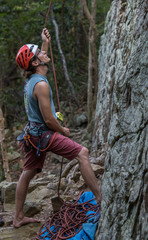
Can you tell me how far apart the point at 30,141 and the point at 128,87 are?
5.04 ft

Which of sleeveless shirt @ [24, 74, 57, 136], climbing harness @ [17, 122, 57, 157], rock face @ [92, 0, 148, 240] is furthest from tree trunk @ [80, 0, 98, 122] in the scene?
rock face @ [92, 0, 148, 240]

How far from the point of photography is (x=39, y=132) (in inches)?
141

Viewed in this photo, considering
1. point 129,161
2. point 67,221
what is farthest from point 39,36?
point 129,161

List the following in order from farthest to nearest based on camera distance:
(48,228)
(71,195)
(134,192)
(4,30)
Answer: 1. (4,30)
2. (71,195)
3. (48,228)
4. (134,192)

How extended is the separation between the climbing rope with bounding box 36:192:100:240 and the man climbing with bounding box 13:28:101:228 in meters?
0.26

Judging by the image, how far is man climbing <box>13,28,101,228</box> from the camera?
348cm

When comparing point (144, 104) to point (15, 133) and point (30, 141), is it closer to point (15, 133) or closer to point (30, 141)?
point (30, 141)

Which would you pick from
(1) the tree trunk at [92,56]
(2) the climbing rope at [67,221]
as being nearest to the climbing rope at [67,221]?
(2) the climbing rope at [67,221]

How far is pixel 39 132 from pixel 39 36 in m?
8.70

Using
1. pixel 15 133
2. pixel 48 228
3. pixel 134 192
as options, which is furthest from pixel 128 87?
pixel 15 133

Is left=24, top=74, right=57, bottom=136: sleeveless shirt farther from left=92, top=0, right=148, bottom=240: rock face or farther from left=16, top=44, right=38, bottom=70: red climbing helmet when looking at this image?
left=92, top=0, right=148, bottom=240: rock face

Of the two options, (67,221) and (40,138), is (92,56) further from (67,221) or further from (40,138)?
(67,221)

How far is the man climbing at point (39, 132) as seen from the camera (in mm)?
3482

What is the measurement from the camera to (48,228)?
3.59 metres
